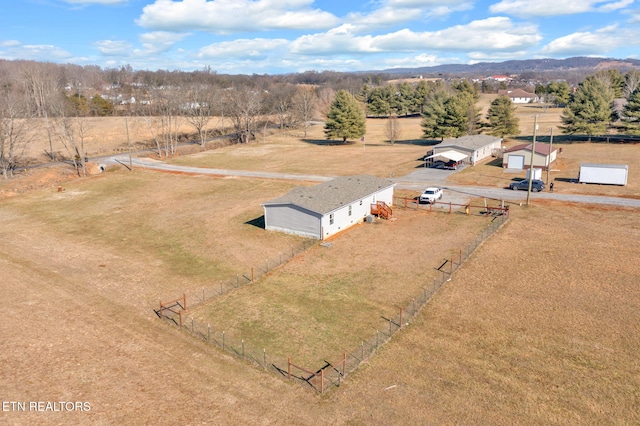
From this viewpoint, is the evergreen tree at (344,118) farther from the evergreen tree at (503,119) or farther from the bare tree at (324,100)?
the bare tree at (324,100)

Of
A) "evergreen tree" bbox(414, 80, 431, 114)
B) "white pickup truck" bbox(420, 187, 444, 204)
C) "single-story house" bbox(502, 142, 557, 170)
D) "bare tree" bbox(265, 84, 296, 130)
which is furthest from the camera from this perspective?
"evergreen tree" bbox(414, 80, 431, 114)

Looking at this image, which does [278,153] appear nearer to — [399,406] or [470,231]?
[470,231]

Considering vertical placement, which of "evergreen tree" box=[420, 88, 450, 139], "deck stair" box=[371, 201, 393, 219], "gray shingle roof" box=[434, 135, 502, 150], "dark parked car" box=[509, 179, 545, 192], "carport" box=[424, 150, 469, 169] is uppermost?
"evergreen tree" box=[420, 88, 450, 139]

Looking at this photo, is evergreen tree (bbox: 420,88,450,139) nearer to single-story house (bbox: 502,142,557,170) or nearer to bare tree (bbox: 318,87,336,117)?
single-story house (bbox: 502,142,557,170)

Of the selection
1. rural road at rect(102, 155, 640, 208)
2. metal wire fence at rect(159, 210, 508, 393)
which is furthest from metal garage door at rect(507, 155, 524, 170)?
metal wire fence at rect(159, 210, 508, 393)

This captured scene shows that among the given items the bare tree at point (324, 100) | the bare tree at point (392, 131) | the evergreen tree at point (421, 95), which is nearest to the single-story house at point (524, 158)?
the bare tree at point (392, 131)

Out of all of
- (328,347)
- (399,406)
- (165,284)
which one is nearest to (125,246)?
(165,284)

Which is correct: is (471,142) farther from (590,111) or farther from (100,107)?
(100,107)
